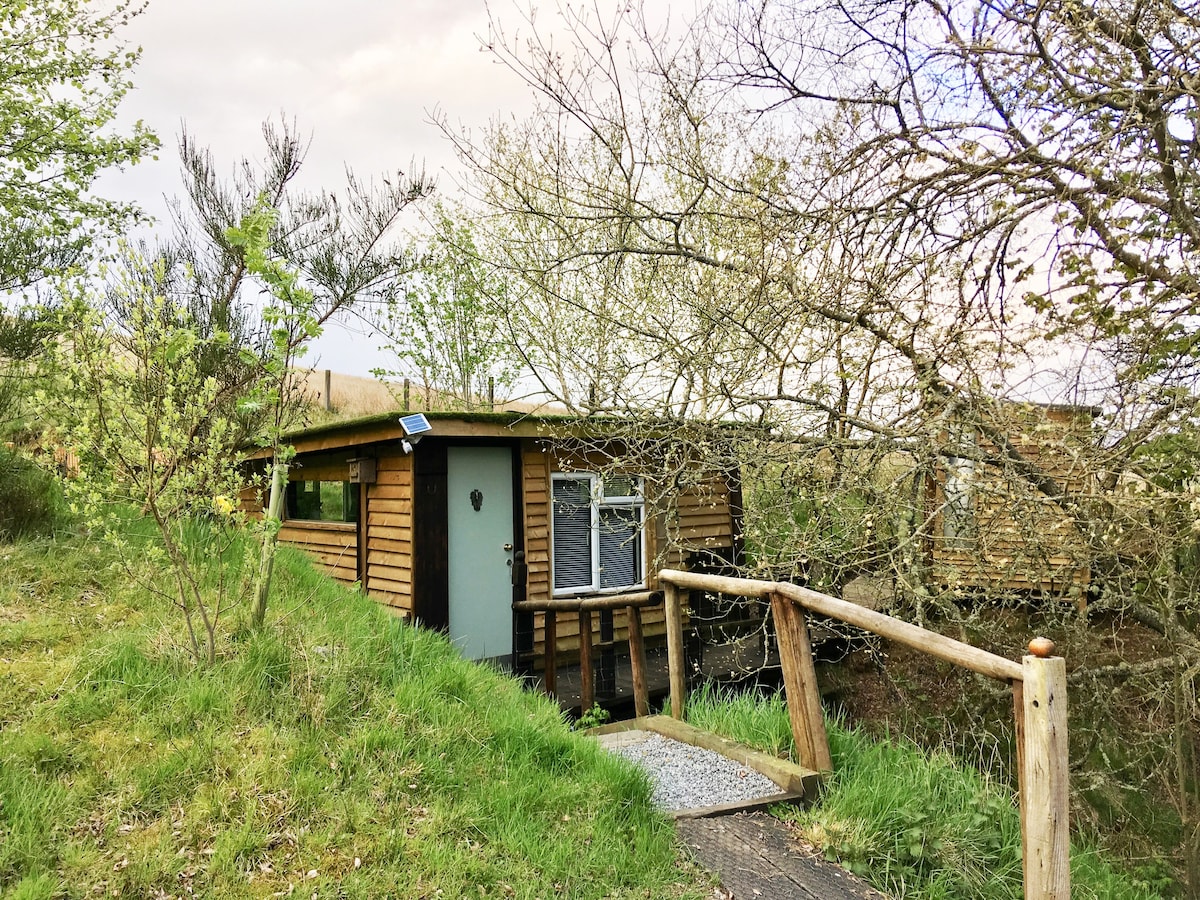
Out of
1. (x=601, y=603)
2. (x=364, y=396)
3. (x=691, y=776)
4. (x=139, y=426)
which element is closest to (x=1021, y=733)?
(x=691, y=776)

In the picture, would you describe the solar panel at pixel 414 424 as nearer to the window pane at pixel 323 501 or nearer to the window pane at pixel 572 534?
the window pane at pixel 572 534

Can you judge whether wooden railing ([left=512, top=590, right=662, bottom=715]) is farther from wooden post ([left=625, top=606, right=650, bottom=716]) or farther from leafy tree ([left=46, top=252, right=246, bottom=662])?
leafy tree ([left=46, top=252, right=246, bottom=662])

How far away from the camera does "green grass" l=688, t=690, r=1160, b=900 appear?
9.52 ft

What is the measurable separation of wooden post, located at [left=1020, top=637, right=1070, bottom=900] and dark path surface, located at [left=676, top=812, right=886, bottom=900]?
590 mm

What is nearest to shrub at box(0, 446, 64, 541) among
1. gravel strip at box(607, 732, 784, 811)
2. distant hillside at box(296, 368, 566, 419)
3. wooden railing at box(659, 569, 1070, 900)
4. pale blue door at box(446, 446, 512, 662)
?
pale blue door at box(446, 446, 512, 662)

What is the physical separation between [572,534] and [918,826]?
5.87m

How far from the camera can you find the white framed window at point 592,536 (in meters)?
8.55

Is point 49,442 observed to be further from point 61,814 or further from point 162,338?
point 61,814

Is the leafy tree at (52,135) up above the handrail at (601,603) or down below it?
above

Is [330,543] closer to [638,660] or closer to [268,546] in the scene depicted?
[638,660]

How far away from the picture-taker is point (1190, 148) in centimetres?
403

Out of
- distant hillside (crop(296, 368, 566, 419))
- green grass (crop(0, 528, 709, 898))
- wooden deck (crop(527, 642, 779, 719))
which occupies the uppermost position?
distant hillside (crop(296, 368, 566, 419))

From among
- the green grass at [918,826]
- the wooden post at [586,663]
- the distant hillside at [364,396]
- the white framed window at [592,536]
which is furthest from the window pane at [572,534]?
the distant hillside at [364,396]

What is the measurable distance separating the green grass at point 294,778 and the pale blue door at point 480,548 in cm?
353
